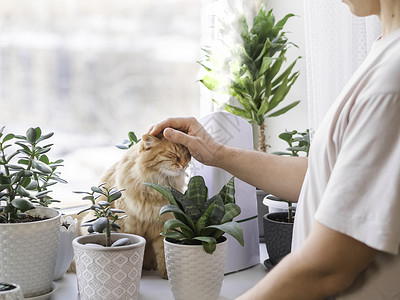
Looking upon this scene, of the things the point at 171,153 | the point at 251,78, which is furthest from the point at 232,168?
the point at 251,78

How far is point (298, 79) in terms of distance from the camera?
200 cm

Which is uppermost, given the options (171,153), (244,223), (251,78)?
(251,78)

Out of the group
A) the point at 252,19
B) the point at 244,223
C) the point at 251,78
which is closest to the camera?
the point at 244,223

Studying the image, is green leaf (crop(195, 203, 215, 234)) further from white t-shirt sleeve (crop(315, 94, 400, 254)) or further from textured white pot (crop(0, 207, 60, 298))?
white t-shirt sleeve (crop(315, 94, 400, 254))

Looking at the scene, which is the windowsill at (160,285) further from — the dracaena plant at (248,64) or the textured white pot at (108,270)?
the dracaena plant at (248,64)

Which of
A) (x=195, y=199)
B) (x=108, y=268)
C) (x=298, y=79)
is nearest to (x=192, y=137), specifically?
(x=195, y=199)

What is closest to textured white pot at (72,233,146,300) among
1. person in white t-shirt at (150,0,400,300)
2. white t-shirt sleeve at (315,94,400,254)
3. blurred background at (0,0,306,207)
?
person in white t-shirt at (150,0,400,300)

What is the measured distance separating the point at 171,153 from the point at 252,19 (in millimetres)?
934

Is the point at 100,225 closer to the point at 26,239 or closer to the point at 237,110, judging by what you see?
the point at 26,239

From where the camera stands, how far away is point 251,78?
1.66m

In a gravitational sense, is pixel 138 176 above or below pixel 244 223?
above

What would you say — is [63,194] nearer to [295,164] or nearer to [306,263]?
[295,164]

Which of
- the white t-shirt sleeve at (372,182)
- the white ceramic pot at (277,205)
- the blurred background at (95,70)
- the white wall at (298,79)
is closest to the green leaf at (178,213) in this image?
the white ceramic pot at (277,205)

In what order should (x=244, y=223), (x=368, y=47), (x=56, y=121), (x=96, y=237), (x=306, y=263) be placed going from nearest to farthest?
(x=306, y=263) < (x=96, y=237) < (x=244, y=223) < (x=368, y=47) < (x=56, y=121)
